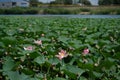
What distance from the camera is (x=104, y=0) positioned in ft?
206

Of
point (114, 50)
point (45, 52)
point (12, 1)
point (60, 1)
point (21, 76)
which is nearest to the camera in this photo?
point (21, 76)

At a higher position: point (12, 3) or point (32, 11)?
point (32, 11)

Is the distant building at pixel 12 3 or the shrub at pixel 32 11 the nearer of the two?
the shrub at pixel 32 11

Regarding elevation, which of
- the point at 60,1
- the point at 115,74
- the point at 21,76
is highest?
the point at 21,76

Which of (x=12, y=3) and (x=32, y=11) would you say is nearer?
(x=32, y=11)

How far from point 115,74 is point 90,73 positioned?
31 cm

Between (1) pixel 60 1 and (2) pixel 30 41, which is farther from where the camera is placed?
(1) pixel 60 1

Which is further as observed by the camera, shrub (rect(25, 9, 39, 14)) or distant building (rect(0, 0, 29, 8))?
distant building (rect(0, 0, 29, 8))

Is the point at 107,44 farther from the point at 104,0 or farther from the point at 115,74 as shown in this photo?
the point at 104,0

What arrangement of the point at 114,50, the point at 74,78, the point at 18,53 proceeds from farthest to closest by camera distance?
the point at 114,50
the point at 18,53
the point at 74,78

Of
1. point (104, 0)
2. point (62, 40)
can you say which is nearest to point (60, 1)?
point (104, 0)

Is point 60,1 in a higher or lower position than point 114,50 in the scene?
lower

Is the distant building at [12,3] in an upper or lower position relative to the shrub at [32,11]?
lower

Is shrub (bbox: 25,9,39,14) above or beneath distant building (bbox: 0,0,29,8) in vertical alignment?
above
